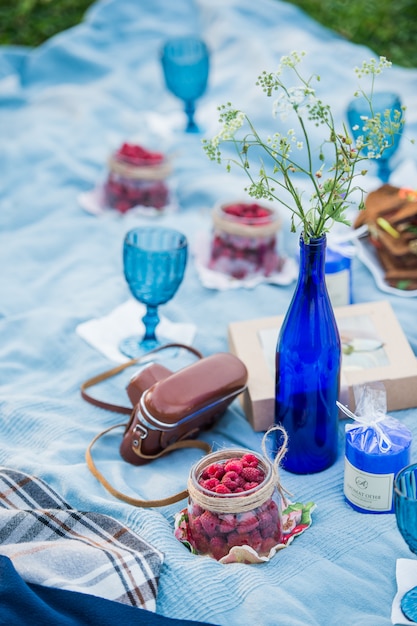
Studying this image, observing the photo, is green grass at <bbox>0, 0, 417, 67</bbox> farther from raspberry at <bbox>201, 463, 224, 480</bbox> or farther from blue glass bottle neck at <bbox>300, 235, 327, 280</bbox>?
raspberry at <bbox>201, 463, 224, 480</bbox>

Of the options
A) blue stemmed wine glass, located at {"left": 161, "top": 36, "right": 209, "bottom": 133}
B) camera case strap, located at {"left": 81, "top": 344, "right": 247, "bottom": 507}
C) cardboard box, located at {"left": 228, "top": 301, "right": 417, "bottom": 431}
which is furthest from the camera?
blue stemmed wine glass, located at {"left": 161, "top": 36, "right": 209, "bottom": 133}

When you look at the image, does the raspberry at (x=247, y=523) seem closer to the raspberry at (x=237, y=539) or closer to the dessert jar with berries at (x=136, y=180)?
the raspberry at (x=237, y=539)

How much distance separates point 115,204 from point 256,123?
548 millimetres

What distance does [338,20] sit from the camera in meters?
3.69

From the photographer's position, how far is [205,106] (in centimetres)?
290

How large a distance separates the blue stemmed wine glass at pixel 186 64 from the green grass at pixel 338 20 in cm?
114

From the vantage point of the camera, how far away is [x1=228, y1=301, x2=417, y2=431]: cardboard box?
1.52 meters

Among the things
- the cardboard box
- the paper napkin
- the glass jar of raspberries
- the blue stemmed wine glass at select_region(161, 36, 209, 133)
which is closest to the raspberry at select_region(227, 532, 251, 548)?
the glass jar of raspberries

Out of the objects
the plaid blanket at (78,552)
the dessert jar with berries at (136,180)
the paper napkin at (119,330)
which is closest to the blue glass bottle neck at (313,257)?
the plaid blanket at (78,552)

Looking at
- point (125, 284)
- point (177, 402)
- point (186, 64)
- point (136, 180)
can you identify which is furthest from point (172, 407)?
point (186, 64)

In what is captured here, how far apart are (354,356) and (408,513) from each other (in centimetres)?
57

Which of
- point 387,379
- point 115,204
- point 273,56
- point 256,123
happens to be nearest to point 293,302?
point 387,379

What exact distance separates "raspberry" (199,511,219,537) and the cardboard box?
0.32m

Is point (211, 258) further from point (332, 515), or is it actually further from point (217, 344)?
point (332, 515)
